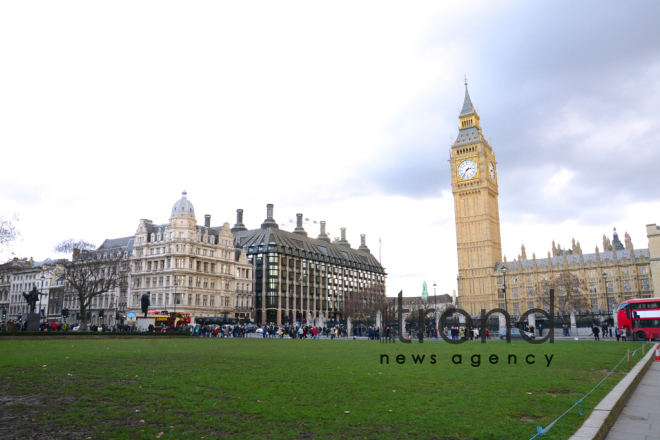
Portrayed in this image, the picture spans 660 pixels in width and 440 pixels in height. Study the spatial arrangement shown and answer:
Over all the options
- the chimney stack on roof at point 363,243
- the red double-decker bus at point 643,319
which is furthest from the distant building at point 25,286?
the red double-decker bus at point 643,319

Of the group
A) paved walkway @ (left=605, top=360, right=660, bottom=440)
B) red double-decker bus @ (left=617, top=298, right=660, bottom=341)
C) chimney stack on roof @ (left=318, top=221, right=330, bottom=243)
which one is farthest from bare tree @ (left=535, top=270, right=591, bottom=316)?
paved walkway @ (left=605, top=360, right=660, bottom=440)

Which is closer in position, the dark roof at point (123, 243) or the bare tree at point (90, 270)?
the bare tree at point (90, 270)

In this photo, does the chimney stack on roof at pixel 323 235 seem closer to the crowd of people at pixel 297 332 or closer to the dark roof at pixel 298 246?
the dark roof at pixel 298 246

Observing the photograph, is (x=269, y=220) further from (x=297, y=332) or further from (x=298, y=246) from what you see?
(x=297, y=332)

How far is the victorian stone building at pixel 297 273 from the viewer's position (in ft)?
359

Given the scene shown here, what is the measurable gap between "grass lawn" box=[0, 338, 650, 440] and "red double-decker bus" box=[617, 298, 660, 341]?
1311 inches

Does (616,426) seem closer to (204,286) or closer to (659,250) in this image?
(659,250)

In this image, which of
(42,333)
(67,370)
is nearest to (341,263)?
(42,333)

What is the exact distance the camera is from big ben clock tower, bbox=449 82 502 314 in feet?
404

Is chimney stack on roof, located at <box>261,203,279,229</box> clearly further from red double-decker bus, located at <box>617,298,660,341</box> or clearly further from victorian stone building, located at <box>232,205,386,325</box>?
red double-decker bus, located at <box>617,298,660,341</box>

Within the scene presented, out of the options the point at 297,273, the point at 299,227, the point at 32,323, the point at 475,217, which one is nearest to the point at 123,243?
the point at 297,273

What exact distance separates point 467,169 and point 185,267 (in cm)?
7681

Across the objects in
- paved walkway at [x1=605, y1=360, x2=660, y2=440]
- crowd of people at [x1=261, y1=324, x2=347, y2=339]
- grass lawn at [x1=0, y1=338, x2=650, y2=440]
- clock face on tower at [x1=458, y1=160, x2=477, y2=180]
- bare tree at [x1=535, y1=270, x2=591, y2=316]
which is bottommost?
crowd of people at [x1=261, y1=324, x2=347, y2=339]

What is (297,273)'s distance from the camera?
386 ft
